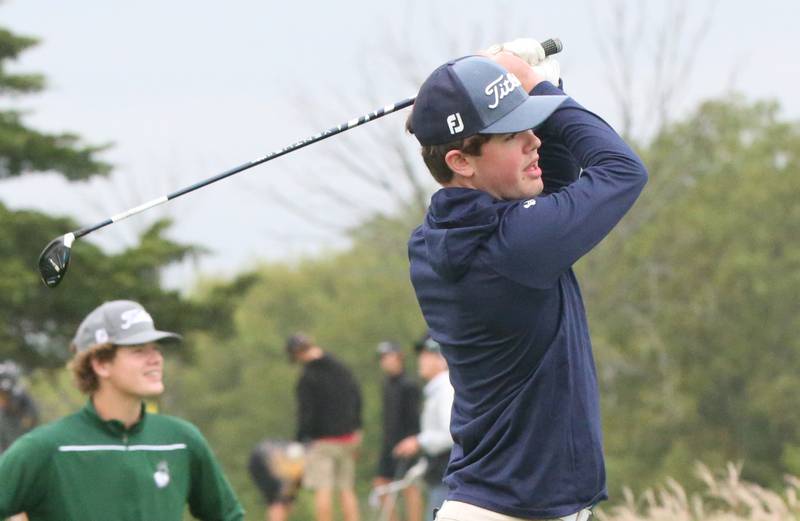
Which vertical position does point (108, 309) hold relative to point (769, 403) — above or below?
above

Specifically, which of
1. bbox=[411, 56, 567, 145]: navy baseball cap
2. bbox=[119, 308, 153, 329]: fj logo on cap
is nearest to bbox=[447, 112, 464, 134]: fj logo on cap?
bbox=[411, 56, 567, 145]: navy baseball cap

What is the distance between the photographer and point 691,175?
29.9 m

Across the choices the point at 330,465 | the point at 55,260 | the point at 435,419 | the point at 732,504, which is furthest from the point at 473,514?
the point at 330,465

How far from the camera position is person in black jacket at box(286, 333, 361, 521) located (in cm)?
1495

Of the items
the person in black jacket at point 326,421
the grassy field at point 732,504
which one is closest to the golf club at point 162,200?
the grassy field at point 732,504

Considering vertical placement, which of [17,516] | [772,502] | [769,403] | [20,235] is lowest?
[769,403]

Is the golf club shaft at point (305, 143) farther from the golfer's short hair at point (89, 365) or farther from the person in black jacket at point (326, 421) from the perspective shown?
the person in black jacket at point (326, 421)

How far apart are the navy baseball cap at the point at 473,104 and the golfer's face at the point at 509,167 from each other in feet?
0.20

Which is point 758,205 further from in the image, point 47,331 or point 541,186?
point 541,186

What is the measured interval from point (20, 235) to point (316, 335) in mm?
49145

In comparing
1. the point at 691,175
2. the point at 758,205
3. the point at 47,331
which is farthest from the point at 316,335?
the point at 47,331

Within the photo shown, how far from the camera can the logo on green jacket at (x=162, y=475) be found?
5727 mm

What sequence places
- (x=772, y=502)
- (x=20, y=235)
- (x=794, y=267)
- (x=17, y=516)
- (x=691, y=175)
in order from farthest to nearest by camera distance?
(x=794, y=267) → (x=691, y=175) → (x=20, y=235) → (x=772, y=502) → (x=17, y=516)

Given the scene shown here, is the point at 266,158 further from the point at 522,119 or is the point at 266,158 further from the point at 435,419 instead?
the point at 435,419
